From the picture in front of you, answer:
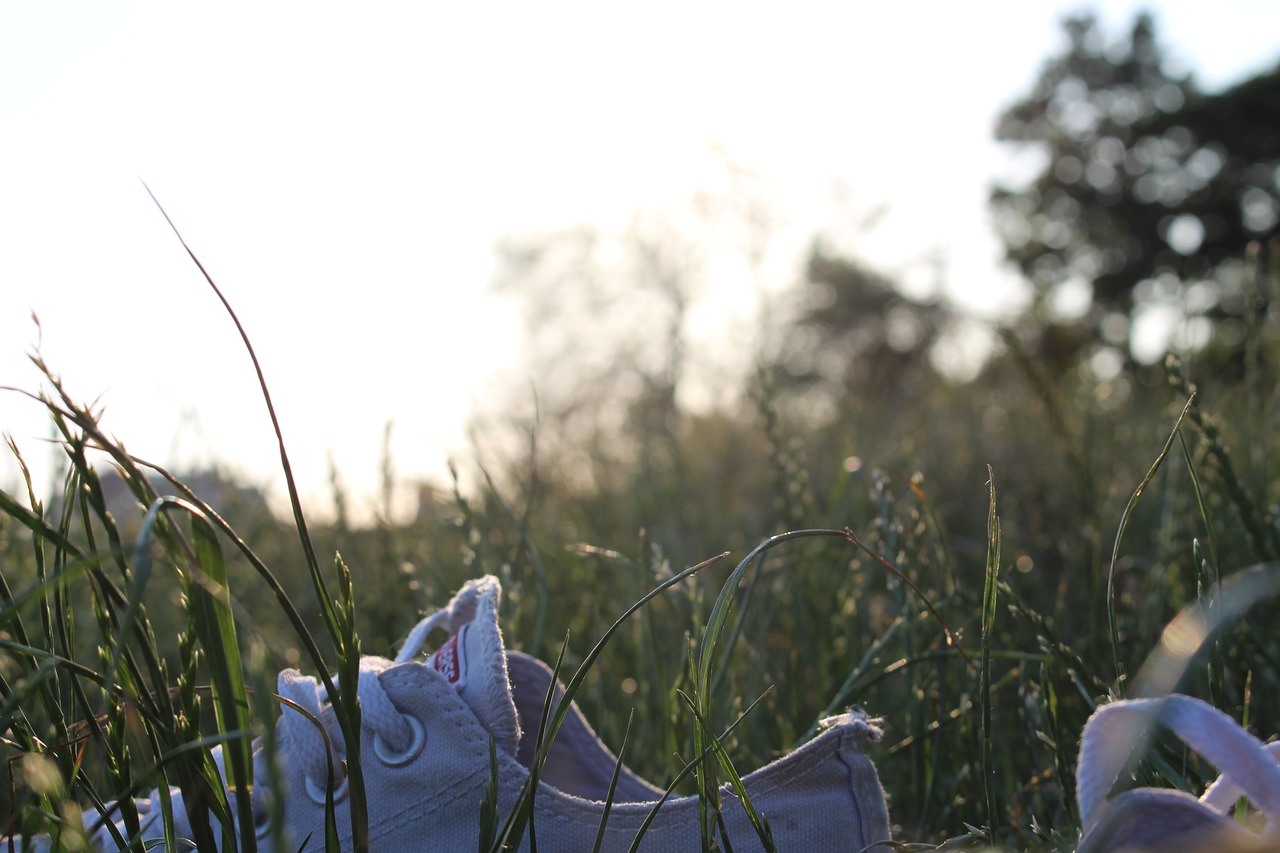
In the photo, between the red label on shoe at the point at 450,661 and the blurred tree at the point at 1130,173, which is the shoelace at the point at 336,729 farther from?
the blurred tree at the point at 1130,173

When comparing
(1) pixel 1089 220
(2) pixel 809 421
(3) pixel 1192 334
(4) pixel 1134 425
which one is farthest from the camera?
(1) pixel 1089 220

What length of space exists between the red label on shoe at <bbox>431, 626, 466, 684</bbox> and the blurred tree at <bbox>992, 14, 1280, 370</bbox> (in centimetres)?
2189

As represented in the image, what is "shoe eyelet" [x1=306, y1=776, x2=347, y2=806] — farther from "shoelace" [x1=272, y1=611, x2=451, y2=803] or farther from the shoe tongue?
the shoe tongue

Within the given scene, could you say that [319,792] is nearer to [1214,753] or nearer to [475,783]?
[475,783]

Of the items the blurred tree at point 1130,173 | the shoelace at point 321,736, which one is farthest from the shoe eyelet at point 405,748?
the blurred tree at point 1130,173

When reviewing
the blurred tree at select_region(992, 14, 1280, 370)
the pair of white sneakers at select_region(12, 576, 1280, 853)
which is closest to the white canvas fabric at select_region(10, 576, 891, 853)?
the pair of white sneakers at select_region(12, 576, 1280, 853)

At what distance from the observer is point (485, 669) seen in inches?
31.7

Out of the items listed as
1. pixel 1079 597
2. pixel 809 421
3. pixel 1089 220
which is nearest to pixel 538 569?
pixel 1079 597

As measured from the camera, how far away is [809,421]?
468 centimetres

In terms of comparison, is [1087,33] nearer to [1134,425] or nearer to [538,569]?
[1134,425]

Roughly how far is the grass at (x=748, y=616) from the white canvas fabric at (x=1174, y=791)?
1.6 inches

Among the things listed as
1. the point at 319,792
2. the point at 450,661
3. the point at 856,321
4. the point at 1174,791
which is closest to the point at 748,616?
the point at 450,661

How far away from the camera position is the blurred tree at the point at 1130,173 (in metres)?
21.6

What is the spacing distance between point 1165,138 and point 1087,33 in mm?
3015
